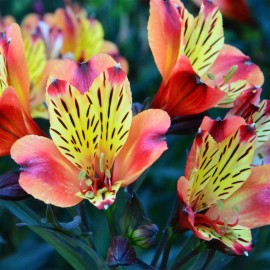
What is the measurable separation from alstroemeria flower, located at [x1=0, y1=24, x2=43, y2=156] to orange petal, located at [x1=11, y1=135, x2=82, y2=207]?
0.20 ft

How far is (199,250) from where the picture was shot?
0.85 metres

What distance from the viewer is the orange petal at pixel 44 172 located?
0.76 meters

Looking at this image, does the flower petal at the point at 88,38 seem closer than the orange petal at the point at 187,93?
No

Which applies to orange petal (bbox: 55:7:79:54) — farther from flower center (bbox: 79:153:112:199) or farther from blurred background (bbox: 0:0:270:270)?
flower center (bbox: 79:153:112:199)

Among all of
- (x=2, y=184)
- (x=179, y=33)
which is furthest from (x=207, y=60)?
(x=2, y=184)

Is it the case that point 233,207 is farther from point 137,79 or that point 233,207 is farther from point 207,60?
point 137,79

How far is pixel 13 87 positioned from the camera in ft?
2.86

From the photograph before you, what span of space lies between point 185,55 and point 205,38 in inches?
2.4

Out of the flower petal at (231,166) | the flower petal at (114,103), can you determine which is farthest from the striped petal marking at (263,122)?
the flower petal at (114,103)

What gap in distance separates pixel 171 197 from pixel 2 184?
2.39 ft

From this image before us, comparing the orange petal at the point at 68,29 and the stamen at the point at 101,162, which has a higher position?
the stamen at the point at 101,162

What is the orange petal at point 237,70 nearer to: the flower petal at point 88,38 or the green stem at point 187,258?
the green stem at point 187,258

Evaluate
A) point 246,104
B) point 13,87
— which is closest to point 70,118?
point 13,87

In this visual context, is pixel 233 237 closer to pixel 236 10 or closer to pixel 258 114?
pixel 258 114
